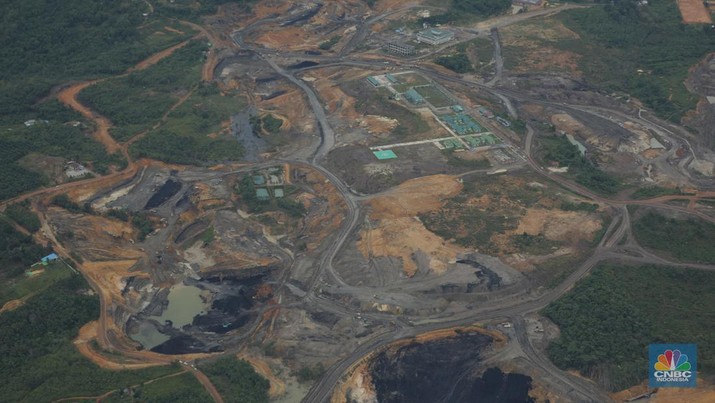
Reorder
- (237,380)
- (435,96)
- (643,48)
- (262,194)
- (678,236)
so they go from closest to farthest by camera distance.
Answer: (237,380), (678,236), (262,194), (435,96), (643,48)

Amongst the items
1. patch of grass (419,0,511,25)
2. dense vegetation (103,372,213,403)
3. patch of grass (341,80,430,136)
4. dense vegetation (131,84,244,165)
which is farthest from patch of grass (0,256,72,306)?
patch of grass (419,0,511,25)

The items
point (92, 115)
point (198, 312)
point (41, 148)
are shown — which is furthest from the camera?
point (92, 115)

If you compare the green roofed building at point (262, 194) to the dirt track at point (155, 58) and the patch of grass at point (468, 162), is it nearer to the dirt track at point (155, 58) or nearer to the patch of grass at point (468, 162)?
the patch of grass at point (468, 162)

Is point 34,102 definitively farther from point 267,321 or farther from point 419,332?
point 419,332

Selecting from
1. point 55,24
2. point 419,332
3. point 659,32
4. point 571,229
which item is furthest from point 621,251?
point 55,24

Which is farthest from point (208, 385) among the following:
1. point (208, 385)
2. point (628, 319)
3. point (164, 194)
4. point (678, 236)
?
point (678, 236)

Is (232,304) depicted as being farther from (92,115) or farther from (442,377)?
(92,115)
